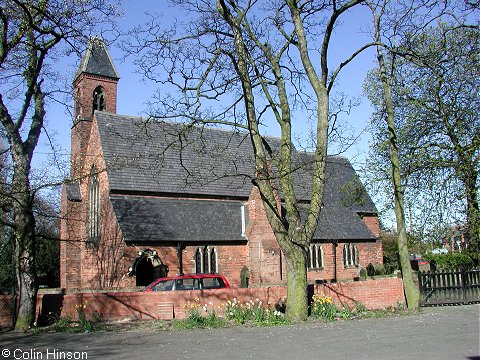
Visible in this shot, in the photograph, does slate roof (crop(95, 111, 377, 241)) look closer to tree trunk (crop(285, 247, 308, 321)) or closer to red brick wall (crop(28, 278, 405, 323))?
red brick wall (crop(28, 278, 405, 323))

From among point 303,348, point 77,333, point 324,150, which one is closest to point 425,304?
point 324,150

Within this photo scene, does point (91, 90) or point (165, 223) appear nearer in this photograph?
point (165, 223)

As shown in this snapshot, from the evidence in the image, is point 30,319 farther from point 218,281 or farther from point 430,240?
point 430,240

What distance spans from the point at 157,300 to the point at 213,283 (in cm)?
439

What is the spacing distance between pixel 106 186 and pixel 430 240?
18.6 meters

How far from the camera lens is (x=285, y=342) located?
424 inches

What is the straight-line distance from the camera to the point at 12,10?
46.7ft

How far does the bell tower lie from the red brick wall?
2086 cm

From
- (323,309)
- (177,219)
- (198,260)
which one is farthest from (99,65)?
(323,309)

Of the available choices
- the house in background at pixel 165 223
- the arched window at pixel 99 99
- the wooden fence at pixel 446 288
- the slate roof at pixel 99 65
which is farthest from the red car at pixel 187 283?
the slate roof at pixel 99 65

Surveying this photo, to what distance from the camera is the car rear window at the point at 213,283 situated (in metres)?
19.8

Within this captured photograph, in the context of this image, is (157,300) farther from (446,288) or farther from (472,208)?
(472,208)

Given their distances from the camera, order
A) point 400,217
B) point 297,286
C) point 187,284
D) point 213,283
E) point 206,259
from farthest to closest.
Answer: point 206,259 → point 213,283 → point 187,284 → point 400,217 → point 297,286

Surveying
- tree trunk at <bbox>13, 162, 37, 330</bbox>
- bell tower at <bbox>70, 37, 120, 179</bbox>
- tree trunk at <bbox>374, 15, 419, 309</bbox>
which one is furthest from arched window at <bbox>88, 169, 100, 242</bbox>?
tree trunk at <bbox>374, 15, 419, 309</bbox>
